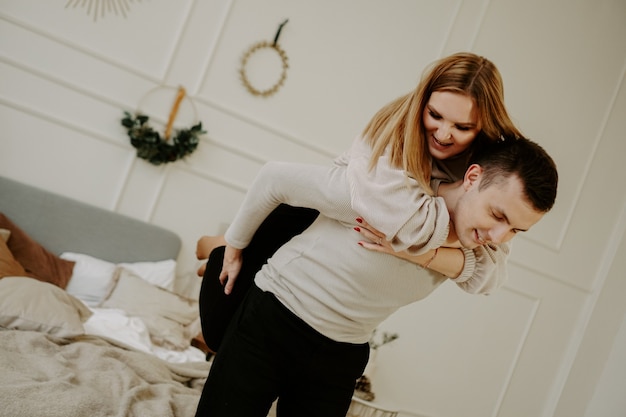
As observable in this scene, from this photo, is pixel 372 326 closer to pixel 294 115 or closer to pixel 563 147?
pixel 294 115

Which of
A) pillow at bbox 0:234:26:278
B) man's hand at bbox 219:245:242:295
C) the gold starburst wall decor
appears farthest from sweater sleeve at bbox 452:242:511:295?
the gold starburst wall decor

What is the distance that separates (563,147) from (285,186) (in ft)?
11.8

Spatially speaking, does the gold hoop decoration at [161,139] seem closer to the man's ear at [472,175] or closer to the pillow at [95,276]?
the pillow at [95,276]

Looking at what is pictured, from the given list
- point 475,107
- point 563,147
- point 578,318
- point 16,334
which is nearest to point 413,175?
point 475,107

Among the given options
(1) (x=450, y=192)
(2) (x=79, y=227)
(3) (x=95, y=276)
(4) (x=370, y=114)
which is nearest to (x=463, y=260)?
(1) (x=450, y=192)

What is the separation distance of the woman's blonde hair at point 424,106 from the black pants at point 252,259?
0.25 meters

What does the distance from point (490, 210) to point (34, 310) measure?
5.75ft

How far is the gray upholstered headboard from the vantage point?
9.98ft

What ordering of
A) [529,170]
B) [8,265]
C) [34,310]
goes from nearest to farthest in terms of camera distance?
1. [529,170]
2. [34,310]
3. [8,265]

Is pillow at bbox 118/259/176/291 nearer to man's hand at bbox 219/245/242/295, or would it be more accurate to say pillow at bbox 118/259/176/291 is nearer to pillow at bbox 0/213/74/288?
pillow at bbox 0/213/74/288

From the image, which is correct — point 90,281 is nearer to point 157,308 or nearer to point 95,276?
point 95,276

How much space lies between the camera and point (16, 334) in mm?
2043

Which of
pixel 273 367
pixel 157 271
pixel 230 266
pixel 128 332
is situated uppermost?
pixel 230 266

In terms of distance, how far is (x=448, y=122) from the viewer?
1.27 m
